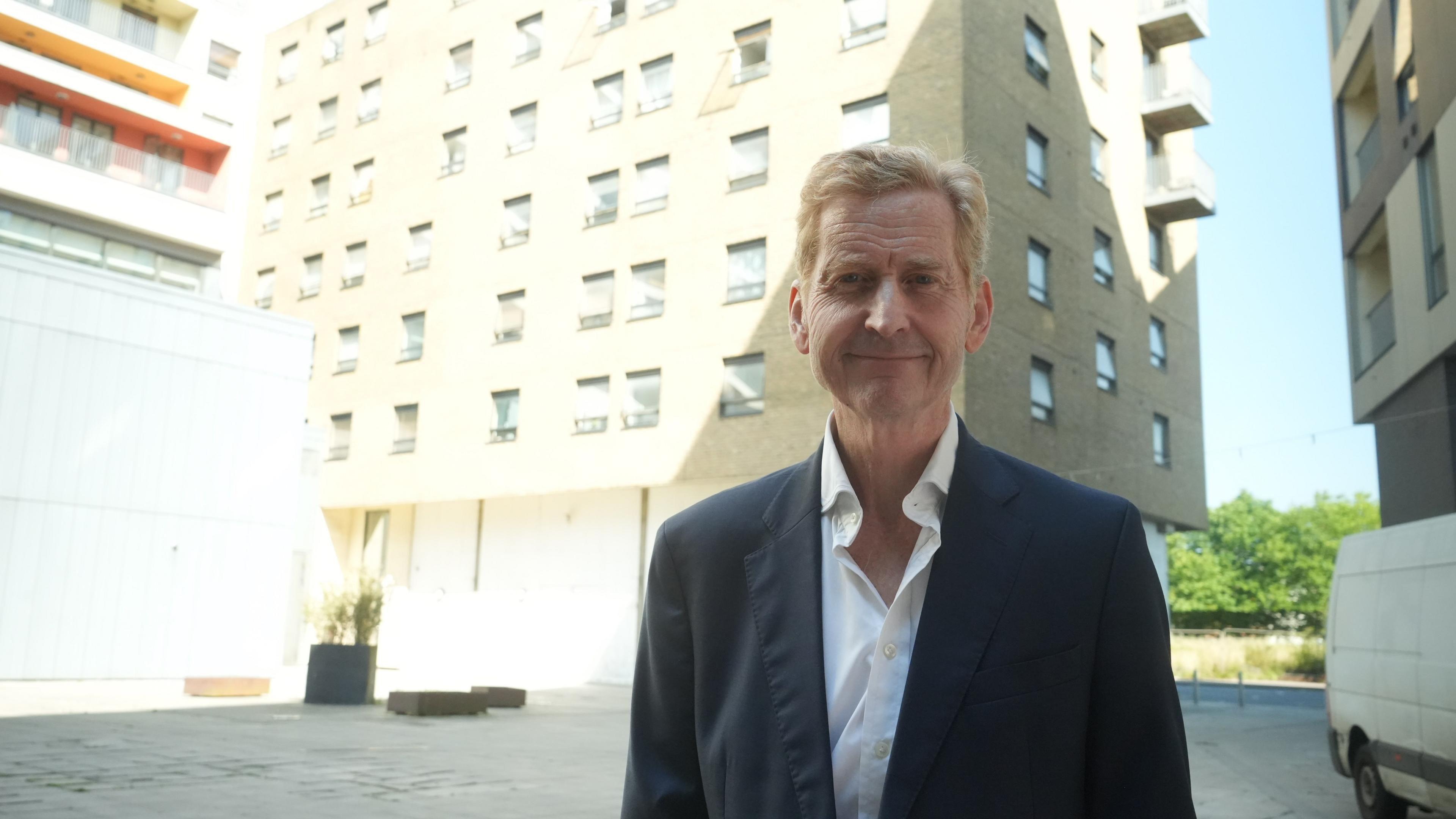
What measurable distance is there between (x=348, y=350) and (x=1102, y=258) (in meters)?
22.9

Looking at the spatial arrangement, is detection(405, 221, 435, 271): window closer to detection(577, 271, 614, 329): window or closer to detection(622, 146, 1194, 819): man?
detection(577, 271, 614, 329): window

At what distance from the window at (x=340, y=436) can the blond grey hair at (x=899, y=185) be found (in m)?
35.9

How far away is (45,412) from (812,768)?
75.8 ft

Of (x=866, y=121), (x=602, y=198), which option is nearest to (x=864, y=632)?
(x=866, y=121)

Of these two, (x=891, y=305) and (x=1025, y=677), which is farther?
(x=891, y=305)

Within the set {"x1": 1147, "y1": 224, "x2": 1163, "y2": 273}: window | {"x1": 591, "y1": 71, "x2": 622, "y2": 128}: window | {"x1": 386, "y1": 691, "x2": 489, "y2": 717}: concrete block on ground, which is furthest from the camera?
{"x1": 1147, "y1": 224, "x2": 1163, "y2": 273}: window

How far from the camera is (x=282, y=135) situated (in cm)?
4194

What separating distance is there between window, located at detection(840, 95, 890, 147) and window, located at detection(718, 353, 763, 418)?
18.0 feet

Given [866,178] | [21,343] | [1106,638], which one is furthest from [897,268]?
[21,343]

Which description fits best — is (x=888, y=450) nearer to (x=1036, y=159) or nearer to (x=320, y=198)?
(x=1036, y=159)

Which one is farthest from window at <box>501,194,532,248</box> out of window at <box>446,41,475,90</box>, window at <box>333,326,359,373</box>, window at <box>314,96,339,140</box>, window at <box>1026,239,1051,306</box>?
window at <box>1026,239,1051,306</box>

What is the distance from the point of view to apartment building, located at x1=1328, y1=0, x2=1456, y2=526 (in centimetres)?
1606

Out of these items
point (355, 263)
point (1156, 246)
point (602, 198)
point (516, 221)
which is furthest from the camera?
point (355, 263)

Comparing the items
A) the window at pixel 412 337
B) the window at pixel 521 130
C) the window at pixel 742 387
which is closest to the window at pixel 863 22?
the window at pixel 742 387
